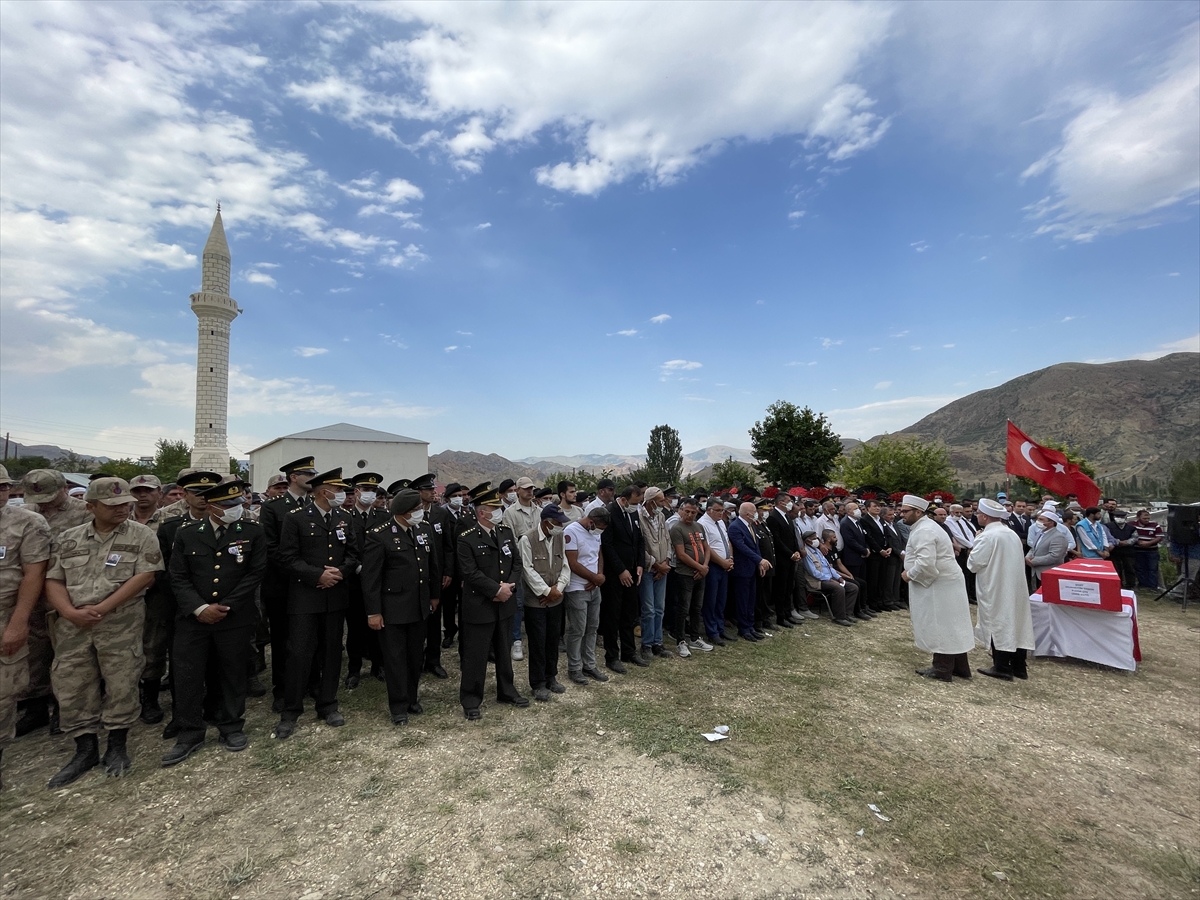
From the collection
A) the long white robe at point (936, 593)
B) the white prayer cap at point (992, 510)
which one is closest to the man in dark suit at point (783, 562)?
the long white robe at point (936, 593)

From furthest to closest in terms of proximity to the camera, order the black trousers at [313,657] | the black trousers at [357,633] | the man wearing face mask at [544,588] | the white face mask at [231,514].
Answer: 1. the black trousers at [357,633]
2. the man wearing face mask at [544,588]
3. the black trousers at [313,657]
4. the white face mask at [231,514]

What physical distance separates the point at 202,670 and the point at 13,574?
53.7 inches

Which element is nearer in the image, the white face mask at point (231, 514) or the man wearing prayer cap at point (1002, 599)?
the white face mask at point (231, 514)

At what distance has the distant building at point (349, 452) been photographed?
41.7m

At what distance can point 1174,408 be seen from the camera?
8219 centimetres

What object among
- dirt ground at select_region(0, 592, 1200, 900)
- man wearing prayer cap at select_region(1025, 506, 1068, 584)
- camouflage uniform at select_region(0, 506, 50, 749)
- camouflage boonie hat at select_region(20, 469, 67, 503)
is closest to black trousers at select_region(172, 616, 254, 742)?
dirt ground at select_region(0, 592, 1200, 900)

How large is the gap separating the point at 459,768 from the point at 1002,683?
6034 millimetres

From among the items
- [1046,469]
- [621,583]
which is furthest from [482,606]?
[1046,469]

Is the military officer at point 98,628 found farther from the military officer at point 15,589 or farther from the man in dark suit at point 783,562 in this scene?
the man in dark suit at point 783,562

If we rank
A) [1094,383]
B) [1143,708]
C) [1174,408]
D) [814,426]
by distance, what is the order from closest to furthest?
[1143,708] < [814,426] < [1174,408] < [1094,383]

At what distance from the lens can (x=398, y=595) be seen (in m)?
4.70

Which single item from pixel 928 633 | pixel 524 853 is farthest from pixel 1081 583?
pixel 524 853

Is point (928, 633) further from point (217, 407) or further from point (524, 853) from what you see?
point (217, 407)

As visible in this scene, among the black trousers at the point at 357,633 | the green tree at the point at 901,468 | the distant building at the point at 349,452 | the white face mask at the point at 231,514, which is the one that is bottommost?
the black trousers at the point at 357,633
